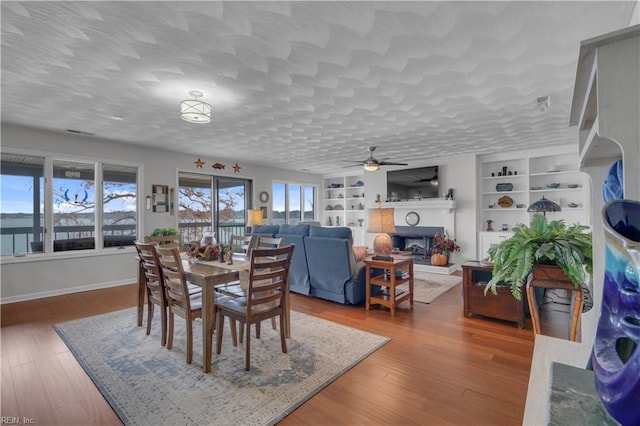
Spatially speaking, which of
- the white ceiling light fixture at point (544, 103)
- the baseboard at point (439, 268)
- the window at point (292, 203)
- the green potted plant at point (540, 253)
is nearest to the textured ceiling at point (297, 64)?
the white ceiling light fixture at point (544, 103)

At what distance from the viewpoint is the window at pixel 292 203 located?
8.41 m

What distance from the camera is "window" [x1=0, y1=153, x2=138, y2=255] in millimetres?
4383

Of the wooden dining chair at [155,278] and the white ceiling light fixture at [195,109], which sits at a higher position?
the white ceiling light fixture at [195,109]

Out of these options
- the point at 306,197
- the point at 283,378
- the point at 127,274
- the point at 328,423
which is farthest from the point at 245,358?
the point at 306,197

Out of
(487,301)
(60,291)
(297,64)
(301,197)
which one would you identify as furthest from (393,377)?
(301,197)

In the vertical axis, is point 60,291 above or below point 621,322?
below

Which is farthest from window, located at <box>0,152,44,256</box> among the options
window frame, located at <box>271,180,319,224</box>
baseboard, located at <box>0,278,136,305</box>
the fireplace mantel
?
the fireplace mantel

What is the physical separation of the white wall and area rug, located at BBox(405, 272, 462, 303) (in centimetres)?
480

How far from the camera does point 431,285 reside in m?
5.14

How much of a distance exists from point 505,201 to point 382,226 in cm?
419

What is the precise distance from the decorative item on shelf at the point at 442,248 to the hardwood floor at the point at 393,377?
2.82 metres

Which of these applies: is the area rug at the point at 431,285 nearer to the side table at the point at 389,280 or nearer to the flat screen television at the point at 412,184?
the side table at the point at 389,280

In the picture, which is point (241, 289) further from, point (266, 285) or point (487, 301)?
point (487, 301)

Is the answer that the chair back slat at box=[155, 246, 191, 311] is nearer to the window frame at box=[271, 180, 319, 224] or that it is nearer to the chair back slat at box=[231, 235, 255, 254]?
the chair back slat at box=[231, 235, 255, 254]
